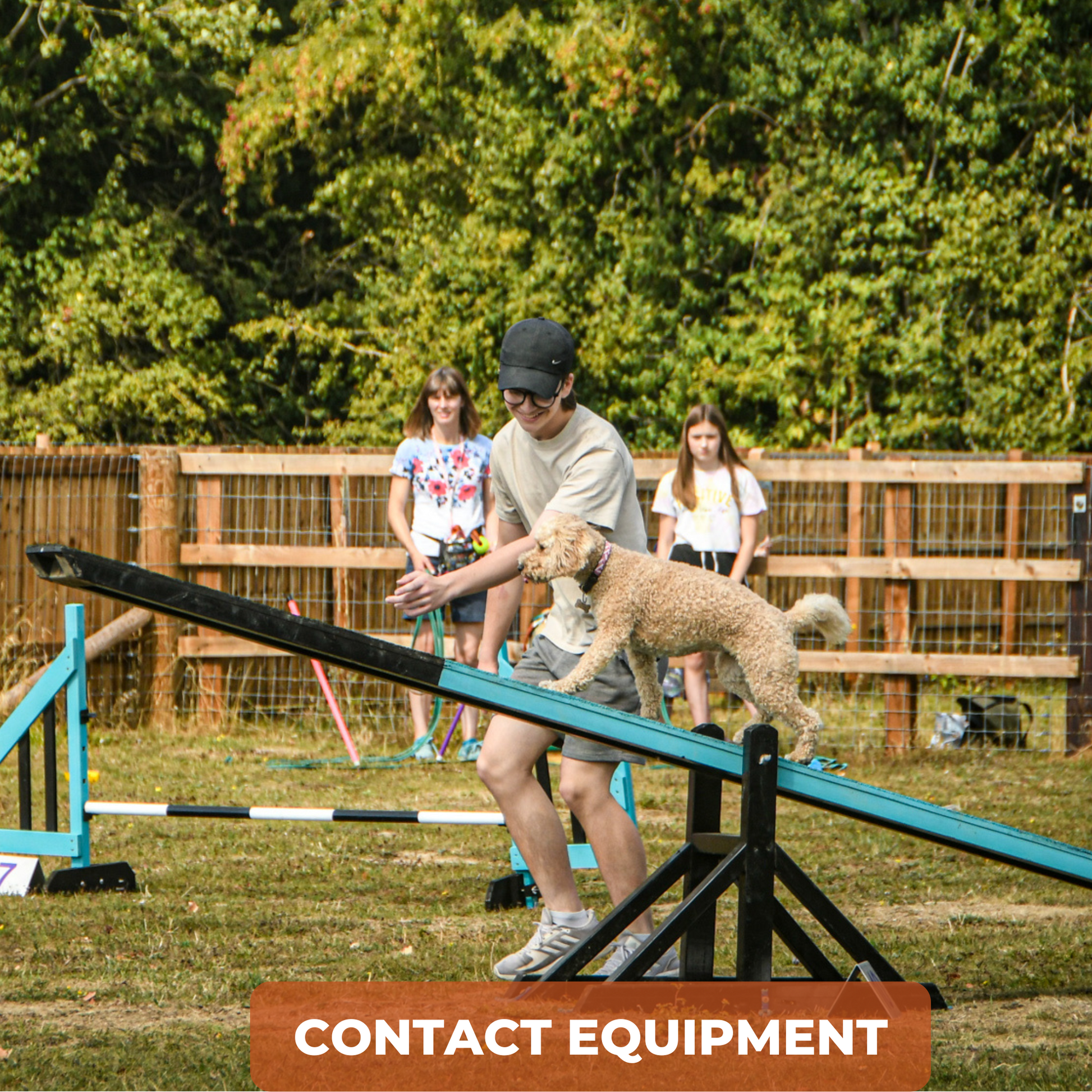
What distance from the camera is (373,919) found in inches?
Result: 205

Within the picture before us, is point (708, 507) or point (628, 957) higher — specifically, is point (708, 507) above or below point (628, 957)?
above

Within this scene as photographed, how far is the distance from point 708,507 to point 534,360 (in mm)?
4486

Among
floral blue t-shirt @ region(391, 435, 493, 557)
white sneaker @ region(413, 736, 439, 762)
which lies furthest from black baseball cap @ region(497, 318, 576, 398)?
white sneaker @ region(413, 736, 439, 762)

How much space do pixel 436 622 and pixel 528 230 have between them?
409 inches

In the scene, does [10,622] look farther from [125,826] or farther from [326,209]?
[326,209]

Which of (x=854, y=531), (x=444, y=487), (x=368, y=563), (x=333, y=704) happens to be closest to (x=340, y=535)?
(x=368, y=563)

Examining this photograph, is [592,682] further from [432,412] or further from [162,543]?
[162,543]

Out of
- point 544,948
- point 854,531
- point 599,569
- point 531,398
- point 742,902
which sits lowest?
point 544,948

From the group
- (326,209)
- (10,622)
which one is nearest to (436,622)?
(10,622)

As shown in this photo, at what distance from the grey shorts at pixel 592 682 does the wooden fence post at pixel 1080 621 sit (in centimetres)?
561

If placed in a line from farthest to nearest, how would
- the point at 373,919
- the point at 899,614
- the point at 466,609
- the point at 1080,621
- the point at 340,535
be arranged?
the point at 340,535 < the point at 899,614 < the point at 1080,621 < the point at 466,609 < the point at 373,919

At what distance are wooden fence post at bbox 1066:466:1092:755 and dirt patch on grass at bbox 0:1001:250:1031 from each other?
6.61 meters

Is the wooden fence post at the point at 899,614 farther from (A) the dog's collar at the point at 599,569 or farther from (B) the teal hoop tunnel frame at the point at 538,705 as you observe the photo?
(A) the dog's collar at the point at 599,569

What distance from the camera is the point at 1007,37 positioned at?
15070 mm
